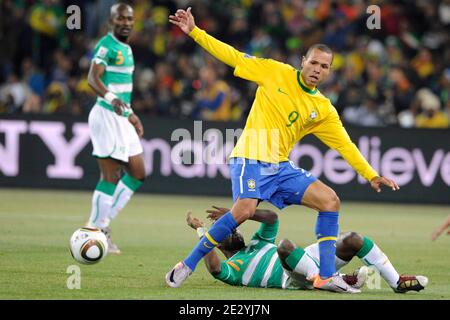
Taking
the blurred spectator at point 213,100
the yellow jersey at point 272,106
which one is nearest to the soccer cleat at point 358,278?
the yellow jersey at point 272,106

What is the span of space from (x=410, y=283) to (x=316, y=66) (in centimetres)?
197

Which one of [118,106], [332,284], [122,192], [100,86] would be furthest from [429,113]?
[332,284]

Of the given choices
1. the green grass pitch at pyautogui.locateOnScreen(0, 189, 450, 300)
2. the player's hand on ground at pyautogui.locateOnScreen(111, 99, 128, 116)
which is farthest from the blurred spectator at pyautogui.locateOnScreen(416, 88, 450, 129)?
the player's hand on ground at pyautogui.locateOnScreen(111, 99, 128, 116)

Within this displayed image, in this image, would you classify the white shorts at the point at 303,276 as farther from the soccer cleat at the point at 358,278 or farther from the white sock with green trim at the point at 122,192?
the white sock with green trim at the point at 122,192

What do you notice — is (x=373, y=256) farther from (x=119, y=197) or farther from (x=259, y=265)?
(x=119, y=197)

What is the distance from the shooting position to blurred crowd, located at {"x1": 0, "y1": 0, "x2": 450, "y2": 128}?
19.9m

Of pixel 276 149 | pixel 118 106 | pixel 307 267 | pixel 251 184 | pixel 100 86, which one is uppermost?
pixel 100 86

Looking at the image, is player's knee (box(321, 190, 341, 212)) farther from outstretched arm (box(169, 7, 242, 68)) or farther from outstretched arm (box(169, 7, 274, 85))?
outstretched arm (box(169, 7, 242, 68))

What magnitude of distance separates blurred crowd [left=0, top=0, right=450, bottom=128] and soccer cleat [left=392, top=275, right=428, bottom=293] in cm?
1059

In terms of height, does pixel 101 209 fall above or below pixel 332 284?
above

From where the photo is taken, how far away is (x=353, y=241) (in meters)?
8.59

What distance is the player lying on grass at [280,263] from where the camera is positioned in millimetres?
8562

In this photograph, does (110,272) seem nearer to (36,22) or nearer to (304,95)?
(304,95)
